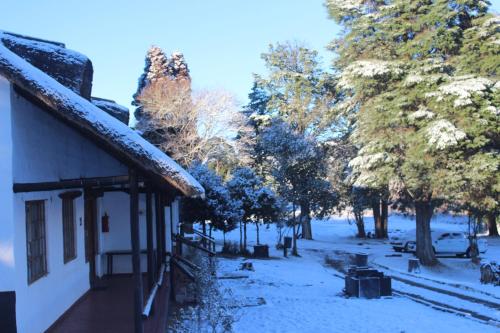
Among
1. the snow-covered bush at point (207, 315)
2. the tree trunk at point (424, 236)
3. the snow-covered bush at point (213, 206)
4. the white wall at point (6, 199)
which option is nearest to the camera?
the white wall at point (6, 199)

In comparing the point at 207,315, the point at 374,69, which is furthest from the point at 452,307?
the point at 374,69

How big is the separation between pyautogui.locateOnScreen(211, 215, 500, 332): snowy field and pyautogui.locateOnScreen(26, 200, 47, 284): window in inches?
181

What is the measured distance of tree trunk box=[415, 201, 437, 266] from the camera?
868 inches

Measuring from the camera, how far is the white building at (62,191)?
5.24 metres

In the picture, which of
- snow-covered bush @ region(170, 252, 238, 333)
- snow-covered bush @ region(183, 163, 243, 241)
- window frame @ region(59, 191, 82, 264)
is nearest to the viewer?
snow-covered bush @ region(170, 252, 238, 333)

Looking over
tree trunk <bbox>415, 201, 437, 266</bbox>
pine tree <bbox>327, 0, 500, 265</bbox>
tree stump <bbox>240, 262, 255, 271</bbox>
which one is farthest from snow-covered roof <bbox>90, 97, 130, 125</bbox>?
tree trunk <bbox>415, 201, 437, 266</bbox>

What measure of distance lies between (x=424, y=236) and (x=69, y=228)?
1777 cm

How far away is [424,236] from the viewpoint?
22438 millimetres

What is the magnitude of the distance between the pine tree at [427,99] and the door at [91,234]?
45.1 feet

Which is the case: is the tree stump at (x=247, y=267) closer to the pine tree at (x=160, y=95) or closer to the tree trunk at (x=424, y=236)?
the tree trunk at (x=424, y=236)

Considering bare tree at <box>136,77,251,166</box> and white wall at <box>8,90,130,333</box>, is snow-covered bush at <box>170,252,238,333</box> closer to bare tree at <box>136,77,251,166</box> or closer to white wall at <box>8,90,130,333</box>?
white wall at <box>8,90,130,333</box>

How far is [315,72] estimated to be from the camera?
3716 cm

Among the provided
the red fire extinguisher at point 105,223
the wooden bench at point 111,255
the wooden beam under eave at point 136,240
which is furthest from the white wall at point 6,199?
the red fire extinguisher at point 105,223

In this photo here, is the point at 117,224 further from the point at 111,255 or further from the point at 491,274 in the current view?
the point at 491,274
